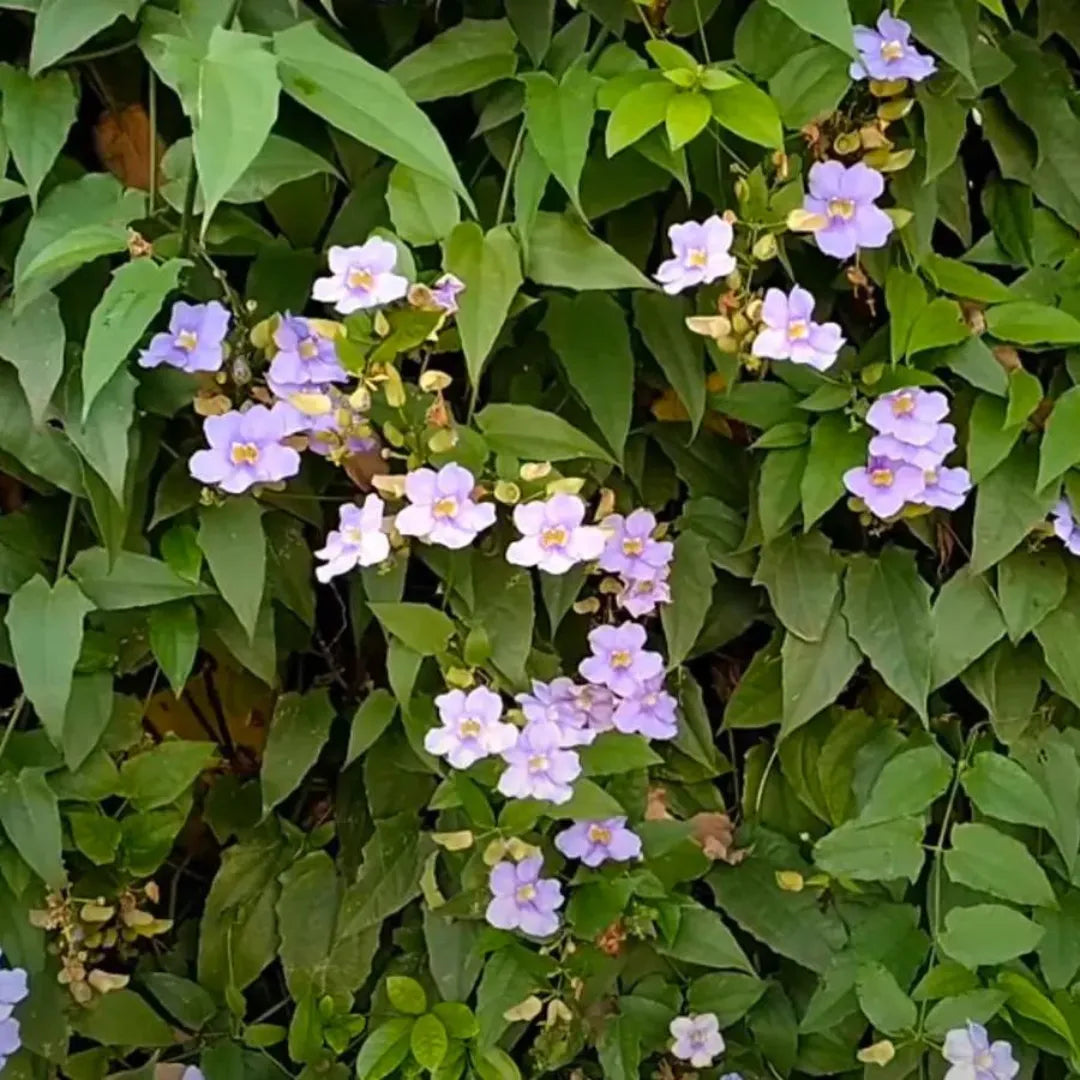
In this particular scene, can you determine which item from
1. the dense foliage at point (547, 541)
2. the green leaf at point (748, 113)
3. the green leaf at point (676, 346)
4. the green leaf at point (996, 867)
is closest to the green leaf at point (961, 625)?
the dense foliage at point (547, 541)

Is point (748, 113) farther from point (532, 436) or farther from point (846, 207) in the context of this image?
point (532, 436)

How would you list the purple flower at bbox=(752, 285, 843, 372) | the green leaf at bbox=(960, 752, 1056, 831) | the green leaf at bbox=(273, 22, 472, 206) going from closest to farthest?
the green leaf at bbox=(273, 22, 472, 206) < the purple flower at bbox=(752, 285, 843, 372) < the green leaf at bbox=(960, 752, 1056, 831)

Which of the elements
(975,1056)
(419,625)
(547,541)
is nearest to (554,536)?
(547,541)

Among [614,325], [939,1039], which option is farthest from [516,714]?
[939,1039]

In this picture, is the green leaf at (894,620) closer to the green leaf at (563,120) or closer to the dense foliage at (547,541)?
the dense foliage at (547,541)

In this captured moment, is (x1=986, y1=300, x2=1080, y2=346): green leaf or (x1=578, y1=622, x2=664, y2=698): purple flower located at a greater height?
(x1=986, y1=300, x2=1080, y2=346): green leaf

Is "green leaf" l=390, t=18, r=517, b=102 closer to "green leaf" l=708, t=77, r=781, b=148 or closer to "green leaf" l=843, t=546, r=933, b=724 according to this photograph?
"green leaf" l=708, t=77, r=781, b=148

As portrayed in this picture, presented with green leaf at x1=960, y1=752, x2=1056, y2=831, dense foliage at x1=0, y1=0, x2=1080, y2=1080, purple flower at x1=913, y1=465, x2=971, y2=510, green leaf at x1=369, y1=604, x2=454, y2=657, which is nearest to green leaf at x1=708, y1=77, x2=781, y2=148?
dense foliage at x1=0, y1=0, x2=1080, y2=1080
